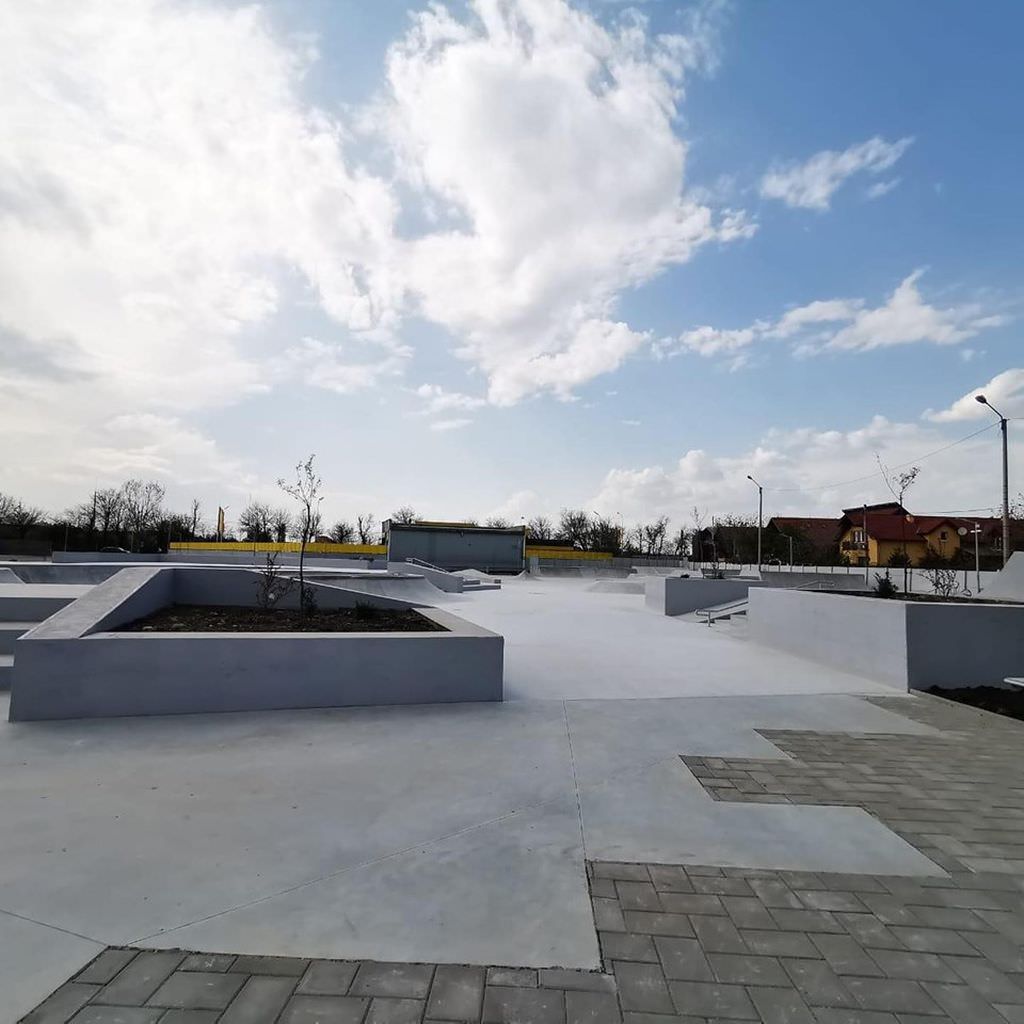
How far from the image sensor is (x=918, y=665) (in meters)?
7.60

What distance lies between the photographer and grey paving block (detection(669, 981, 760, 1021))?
2.10m

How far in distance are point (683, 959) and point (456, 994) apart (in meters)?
0.93

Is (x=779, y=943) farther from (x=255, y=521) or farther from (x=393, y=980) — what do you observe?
(x=255, y=521)

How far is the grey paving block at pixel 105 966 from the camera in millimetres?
2211

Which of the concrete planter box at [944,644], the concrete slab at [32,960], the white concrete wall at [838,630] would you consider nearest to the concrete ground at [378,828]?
the concrete slab at [32,960]

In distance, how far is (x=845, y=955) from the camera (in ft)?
7.97

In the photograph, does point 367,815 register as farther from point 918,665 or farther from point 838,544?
point 838,544

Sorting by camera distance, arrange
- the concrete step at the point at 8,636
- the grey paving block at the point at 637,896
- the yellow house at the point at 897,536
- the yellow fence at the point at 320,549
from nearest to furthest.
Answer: the grey paving block at the point at 637,896 → the concrete step at the point at 8,636 → the yellow fence at the point at 320,549 → the yellow house at the point at 897,536

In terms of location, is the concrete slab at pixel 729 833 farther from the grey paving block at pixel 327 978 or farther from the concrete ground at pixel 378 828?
the grey paving block at pixel 327 978

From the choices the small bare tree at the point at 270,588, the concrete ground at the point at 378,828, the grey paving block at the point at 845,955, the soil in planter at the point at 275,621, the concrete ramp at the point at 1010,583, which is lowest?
the concrete ground at the point at 378,828

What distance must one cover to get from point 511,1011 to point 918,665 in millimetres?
7589

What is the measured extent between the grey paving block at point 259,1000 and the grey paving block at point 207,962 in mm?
155

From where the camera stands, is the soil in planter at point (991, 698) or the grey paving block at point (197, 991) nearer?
the grey paving block at point (197, 991)

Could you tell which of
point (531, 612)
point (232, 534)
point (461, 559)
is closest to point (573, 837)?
point (531, 612)
